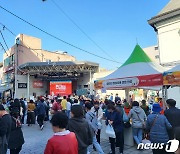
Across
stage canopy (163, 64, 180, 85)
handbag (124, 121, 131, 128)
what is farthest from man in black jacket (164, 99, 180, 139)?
handbag (124, 121, 131, 128)

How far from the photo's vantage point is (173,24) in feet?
51.1

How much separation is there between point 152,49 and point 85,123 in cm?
5766

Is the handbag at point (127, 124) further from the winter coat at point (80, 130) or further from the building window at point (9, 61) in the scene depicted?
the building window at point (9, 61)

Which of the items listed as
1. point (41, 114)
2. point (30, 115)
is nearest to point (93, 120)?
point (41, 114)

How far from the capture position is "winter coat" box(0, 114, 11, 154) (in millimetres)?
4795

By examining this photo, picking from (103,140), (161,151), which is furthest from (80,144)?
(103,140)

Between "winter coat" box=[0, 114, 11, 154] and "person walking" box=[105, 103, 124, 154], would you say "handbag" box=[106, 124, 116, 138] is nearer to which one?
"person walking" box=[105, 103, 124, 154]

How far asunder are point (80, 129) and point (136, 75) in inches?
177

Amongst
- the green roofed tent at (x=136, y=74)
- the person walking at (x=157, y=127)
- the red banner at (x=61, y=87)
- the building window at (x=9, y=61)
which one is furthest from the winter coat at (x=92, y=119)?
the building window at (x=9, y=61)

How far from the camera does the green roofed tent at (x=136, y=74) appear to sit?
7457 mm

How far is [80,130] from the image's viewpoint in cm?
409

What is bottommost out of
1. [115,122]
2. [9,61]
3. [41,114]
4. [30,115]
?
[30,115]

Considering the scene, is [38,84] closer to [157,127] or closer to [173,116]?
[173,116]

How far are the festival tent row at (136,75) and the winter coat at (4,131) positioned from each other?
450 cm
